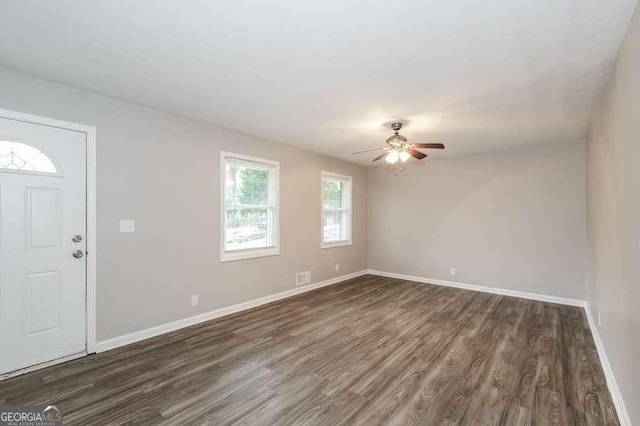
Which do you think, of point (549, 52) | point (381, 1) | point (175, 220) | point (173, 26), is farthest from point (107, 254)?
point (549, 52)

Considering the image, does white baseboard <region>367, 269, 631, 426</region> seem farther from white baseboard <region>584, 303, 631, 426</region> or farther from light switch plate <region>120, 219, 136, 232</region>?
light switch plate <region>120, 219, 136, 232</region>

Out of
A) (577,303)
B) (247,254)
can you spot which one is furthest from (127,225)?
(577,303)

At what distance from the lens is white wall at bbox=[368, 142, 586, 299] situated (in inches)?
182

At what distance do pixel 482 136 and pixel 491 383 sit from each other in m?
3.30

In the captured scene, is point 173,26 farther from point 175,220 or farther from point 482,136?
point 482,136

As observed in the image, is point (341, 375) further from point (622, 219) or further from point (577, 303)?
point (577, 303)

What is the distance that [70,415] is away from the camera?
200cm

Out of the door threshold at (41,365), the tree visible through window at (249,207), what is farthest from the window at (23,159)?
the tree visible through window at (249,207)

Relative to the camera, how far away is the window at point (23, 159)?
98.2 inches

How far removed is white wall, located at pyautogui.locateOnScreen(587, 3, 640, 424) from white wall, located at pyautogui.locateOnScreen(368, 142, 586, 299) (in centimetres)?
192

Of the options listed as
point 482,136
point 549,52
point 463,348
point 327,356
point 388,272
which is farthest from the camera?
point 388,272

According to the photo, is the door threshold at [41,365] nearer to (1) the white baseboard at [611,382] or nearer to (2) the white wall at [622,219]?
(2) the white wall at [622,219]

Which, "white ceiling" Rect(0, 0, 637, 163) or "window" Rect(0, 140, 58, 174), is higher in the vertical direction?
"white ceiling" Rect(0, 0, 637, 163)

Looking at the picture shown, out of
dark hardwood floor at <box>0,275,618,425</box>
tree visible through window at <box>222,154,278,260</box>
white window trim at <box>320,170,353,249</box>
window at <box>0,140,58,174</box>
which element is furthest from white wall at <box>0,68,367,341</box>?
white window trim at <box>320,170,353,249</box>
